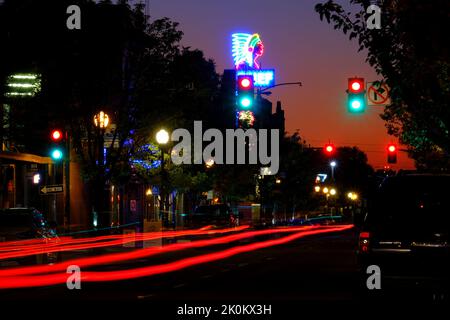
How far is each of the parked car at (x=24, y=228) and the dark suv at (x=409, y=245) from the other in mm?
11084

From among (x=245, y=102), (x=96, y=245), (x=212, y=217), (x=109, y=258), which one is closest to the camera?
(x=245, y=102)

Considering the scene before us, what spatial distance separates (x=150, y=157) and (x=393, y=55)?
75.7 feet

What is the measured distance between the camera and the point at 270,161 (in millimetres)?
69062

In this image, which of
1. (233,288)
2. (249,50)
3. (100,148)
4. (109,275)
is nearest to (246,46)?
(249,50)

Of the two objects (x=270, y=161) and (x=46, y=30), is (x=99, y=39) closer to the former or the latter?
(x=46, y=30)

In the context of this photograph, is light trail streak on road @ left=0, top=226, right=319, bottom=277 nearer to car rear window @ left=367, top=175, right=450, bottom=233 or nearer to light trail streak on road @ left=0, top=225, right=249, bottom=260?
light trail streak on road @ left=0, top=225, right=249, bottom=260

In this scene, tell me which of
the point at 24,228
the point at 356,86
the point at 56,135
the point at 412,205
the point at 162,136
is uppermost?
the point at 356,86

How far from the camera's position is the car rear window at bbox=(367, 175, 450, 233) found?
508 inches

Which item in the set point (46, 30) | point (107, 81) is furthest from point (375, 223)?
point (107, 81)

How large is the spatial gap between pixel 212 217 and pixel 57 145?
1660 centimetres

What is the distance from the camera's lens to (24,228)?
72.0 ft

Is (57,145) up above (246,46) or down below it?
below

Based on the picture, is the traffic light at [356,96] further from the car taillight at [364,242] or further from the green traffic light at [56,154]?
the car taillight at [364,242]

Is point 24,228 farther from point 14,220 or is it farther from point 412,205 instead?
point 412,205
